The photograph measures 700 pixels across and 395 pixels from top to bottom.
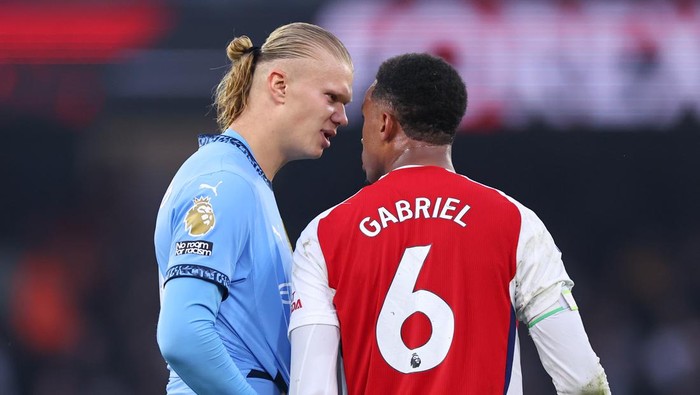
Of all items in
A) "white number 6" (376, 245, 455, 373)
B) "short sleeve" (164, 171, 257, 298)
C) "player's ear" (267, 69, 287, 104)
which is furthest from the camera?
"player's ear" (267, 69, 287, 104)

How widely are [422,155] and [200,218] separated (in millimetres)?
425

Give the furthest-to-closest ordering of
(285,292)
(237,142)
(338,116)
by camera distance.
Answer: (338,116) < (237,142) < (285,292)

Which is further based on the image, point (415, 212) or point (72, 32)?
point (72, 32)

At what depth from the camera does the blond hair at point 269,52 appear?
7.59ft

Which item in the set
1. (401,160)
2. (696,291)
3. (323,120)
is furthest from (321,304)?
(696,291)

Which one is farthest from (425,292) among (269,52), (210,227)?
(269,52)

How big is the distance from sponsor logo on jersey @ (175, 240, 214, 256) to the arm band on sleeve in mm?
51

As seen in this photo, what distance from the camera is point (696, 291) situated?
14.8 ft

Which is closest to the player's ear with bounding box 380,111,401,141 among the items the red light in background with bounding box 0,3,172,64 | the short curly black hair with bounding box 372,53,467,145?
the short curly black hair with bounding box 372,53,467,145

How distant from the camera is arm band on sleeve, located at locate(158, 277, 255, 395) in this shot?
1.90m

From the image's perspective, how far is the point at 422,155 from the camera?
6.45 feet

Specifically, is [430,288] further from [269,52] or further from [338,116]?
[269,52]

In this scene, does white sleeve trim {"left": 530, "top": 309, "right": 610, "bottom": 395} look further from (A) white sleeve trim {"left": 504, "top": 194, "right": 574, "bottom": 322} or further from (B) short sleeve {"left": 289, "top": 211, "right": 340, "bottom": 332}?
(B) short sleeve {"left": 289, "top": 211, "right": 340, "bottom": 332}

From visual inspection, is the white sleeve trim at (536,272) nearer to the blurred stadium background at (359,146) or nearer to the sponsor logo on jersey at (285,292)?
the sponsor logo on jersey at (285,292)
